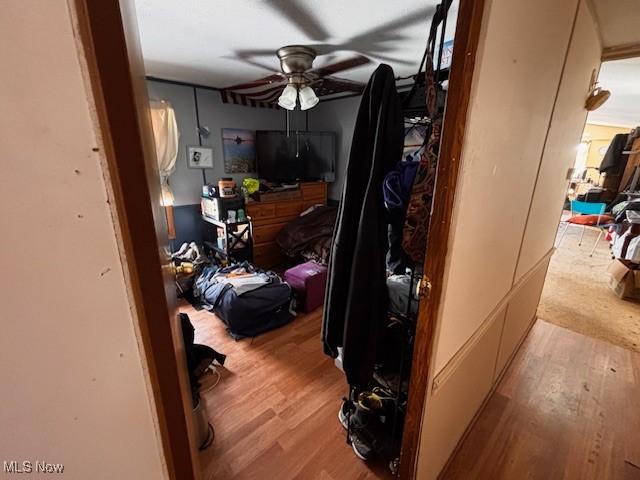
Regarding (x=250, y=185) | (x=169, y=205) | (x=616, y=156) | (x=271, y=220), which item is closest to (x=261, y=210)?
(x=271, y=220)

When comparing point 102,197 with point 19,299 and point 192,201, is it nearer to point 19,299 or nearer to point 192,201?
point 19,299

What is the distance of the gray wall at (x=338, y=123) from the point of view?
386 centimetres

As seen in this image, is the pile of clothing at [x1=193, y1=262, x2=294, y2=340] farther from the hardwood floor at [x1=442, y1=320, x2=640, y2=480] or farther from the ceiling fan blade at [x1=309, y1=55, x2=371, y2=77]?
the ceiling fan blade at [x1=309, y1=55, x2=371, y2=77]

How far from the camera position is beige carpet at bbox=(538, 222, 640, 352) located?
2408 mm

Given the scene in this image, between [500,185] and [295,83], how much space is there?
1774mm

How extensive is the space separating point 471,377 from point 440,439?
1.04 ft

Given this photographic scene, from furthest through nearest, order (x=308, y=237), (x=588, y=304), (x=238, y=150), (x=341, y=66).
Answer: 1. (x=238, y=150)
2. (x=308, y=237)
3. (x=588, y=304)
4. (x=341, y=66)

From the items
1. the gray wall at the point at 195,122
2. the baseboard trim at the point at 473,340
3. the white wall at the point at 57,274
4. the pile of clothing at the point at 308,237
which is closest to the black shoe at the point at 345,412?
the baseboard trim at the point at 473,340

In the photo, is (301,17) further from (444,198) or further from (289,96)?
(444,198)

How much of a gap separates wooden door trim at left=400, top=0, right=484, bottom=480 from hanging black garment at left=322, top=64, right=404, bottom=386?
18 centimetres

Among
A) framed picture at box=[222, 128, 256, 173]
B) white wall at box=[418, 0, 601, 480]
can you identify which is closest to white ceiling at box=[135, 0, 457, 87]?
white wall at box=[418, 0, 601, 480]

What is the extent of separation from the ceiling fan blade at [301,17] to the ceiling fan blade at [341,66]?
504mm

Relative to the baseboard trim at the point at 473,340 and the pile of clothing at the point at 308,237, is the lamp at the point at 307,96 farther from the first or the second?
the baseboard trim at the point at 473,340

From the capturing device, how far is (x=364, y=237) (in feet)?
3.27
